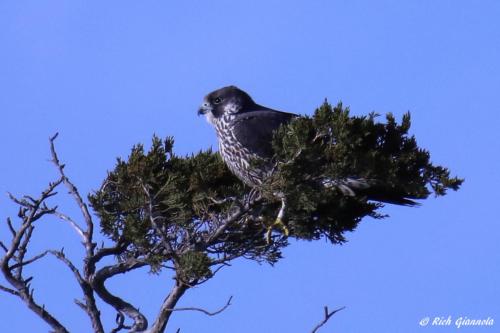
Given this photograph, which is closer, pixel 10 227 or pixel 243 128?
pixel 10 227

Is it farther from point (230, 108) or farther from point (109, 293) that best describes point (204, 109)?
point (109, 293)

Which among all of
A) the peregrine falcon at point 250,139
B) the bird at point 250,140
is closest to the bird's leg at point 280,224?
the bird at point 250,140

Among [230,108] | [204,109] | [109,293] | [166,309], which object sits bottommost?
[166,309]

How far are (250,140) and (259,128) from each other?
145mm

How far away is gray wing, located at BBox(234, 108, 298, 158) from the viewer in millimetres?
7621

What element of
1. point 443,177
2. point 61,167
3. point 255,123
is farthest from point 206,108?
point 443,177

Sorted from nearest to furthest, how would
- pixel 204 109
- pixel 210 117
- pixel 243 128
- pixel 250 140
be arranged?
1. pixel 250 140
2. pixel 243 128
3. pixel 210 117
4. pixel 204 109

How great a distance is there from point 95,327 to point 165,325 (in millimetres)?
522

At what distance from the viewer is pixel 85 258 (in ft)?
23.8

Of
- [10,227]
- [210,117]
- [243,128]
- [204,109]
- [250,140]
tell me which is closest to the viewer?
[10,227]

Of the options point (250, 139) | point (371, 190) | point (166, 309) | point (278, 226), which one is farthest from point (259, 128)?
point (166, 309)

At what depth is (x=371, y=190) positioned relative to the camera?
7414 mm

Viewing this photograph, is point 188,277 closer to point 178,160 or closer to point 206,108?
point 178,160

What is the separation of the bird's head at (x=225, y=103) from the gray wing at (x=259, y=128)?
0.78ft
